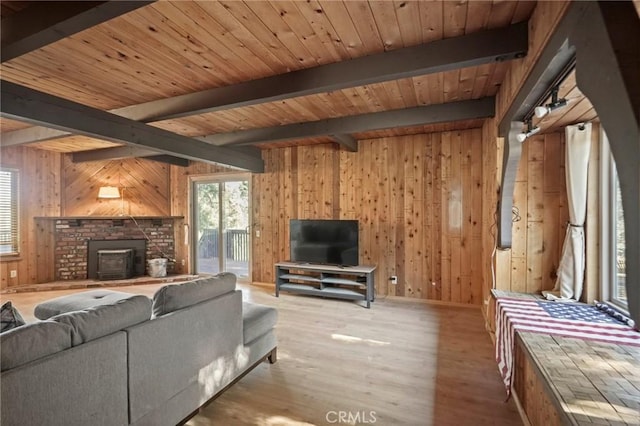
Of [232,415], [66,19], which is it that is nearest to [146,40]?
[66,19]

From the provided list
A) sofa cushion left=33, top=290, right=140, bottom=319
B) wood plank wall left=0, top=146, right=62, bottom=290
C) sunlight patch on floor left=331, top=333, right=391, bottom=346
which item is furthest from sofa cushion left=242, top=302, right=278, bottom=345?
wood plank wall left=0, top=146, right=62, bottom=290

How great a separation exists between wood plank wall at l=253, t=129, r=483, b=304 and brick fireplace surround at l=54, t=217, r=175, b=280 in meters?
2.90

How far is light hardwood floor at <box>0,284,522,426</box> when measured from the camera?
205cm

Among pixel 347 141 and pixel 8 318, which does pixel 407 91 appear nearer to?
pixel 347 141

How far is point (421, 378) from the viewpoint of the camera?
8.20 ft

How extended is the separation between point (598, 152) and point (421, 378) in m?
2.50

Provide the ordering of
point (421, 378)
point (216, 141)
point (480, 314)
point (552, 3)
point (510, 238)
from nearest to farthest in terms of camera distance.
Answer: point (552, 3) → point (421, 378) → point (510, 238) → point (480, 314) → point (216, 141)

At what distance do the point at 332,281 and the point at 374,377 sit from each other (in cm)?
227

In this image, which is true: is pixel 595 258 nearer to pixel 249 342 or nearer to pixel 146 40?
pixel 249 342

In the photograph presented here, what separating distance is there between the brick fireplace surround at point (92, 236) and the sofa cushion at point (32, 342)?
219 inches

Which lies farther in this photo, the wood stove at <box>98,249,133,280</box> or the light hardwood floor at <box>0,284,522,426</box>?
the wood stove at <box>98,249,133,280</box>

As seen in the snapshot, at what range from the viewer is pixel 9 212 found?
518 cm

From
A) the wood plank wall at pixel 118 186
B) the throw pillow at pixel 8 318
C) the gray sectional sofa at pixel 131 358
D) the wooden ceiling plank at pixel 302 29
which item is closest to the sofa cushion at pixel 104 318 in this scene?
the gray sectional sofa at pixel 131 358

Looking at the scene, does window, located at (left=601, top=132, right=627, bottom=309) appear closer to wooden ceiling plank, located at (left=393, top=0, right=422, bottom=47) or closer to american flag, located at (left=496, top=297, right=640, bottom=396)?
american flag, located at (left=496, top=297, right=640, bottom=396)
